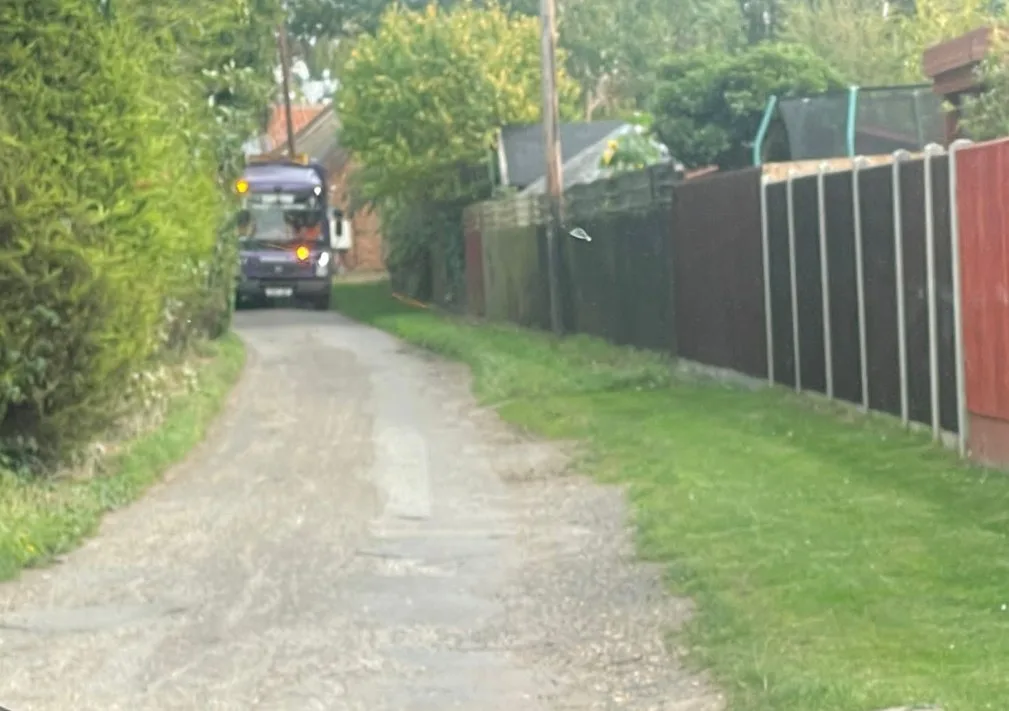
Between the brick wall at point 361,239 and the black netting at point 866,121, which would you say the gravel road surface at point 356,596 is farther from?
the brick wall at point 361,239

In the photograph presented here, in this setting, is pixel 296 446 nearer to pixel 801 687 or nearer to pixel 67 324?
pixel 67 324

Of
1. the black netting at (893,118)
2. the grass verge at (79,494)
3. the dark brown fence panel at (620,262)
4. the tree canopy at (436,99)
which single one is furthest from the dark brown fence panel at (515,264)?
the grass verge at (79,494)

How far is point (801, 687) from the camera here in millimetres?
6602

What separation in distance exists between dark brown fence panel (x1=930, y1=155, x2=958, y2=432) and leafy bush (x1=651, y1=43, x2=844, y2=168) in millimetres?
16944

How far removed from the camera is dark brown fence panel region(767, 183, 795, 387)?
16094mm

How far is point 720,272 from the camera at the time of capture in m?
18.2

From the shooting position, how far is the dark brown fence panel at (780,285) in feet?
52.8

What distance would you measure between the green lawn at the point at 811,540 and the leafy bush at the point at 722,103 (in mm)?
12323

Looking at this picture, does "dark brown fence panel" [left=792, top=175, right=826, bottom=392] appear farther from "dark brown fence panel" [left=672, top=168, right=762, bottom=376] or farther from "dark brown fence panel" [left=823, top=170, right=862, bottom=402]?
"dark brown fence panel" [left=672, top=168, right=762, bottom=376]

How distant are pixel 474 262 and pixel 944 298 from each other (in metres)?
23.7

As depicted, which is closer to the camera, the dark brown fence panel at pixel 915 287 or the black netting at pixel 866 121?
the dark brown fence panel at pixel 915 287

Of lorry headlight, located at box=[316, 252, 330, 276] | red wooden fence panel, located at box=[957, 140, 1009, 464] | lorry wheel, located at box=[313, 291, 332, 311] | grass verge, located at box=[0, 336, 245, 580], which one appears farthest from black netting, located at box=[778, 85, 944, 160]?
lorry wheel, located at box=[313, 291, 332, 311]

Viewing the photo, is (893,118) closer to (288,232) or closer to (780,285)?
(780,285)

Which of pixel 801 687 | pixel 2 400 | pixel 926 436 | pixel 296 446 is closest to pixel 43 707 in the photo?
pixel 801 687
